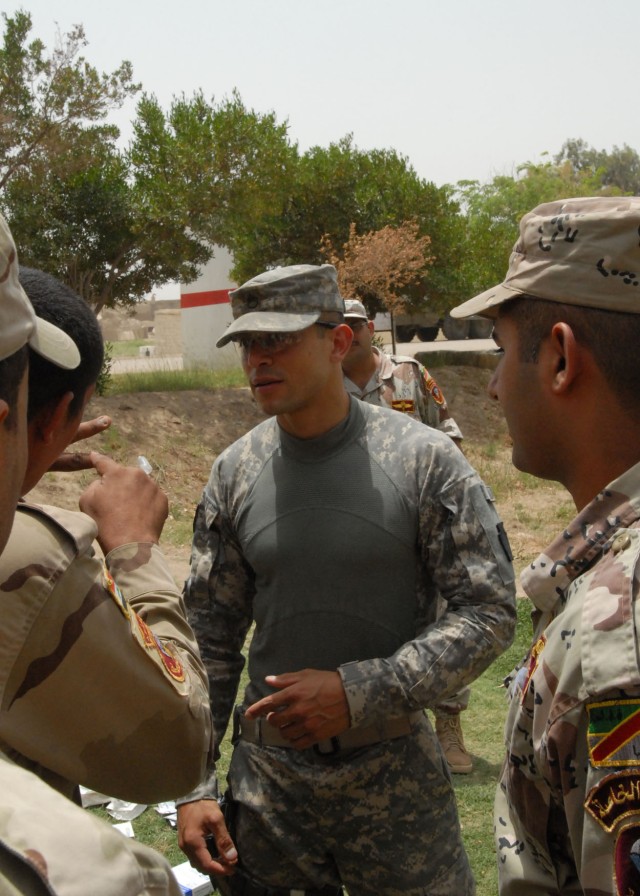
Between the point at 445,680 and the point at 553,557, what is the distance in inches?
41.4

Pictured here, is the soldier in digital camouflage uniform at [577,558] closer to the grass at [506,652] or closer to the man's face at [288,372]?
the man's face at [288,372]

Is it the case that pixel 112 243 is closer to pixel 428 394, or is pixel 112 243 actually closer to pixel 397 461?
pixel 428 394

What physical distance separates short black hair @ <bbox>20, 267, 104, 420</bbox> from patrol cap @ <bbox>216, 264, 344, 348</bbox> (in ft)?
3.12

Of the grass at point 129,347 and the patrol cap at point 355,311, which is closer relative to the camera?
the patrol cap at point 355,311

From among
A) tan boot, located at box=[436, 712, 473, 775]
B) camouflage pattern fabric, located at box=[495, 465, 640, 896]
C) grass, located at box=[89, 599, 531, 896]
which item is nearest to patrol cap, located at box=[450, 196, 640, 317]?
camouflage pattern fabric, located at box=[495, 465, 640, 896]

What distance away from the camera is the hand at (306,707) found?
259 cm

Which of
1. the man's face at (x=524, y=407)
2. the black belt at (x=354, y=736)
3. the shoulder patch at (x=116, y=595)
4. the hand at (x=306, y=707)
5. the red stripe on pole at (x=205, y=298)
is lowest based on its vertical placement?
the black belt at (x=354, y=736)

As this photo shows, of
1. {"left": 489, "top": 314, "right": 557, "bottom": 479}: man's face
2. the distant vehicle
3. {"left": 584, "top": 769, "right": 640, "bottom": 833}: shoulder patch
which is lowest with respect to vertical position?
the distant vehicle

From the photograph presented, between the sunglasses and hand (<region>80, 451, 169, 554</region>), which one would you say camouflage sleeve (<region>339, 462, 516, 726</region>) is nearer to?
the sunglasses

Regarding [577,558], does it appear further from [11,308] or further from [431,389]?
[431,389]

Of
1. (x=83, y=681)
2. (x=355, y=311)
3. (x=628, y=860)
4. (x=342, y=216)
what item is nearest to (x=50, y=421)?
(x=83, y=681)

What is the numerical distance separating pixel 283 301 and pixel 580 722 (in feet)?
6.01

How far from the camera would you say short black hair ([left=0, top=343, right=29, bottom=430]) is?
1.07 meters

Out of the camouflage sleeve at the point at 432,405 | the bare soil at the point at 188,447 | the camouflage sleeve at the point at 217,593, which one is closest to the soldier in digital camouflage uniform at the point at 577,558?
the camouflage sleeve at the point at 217,593
